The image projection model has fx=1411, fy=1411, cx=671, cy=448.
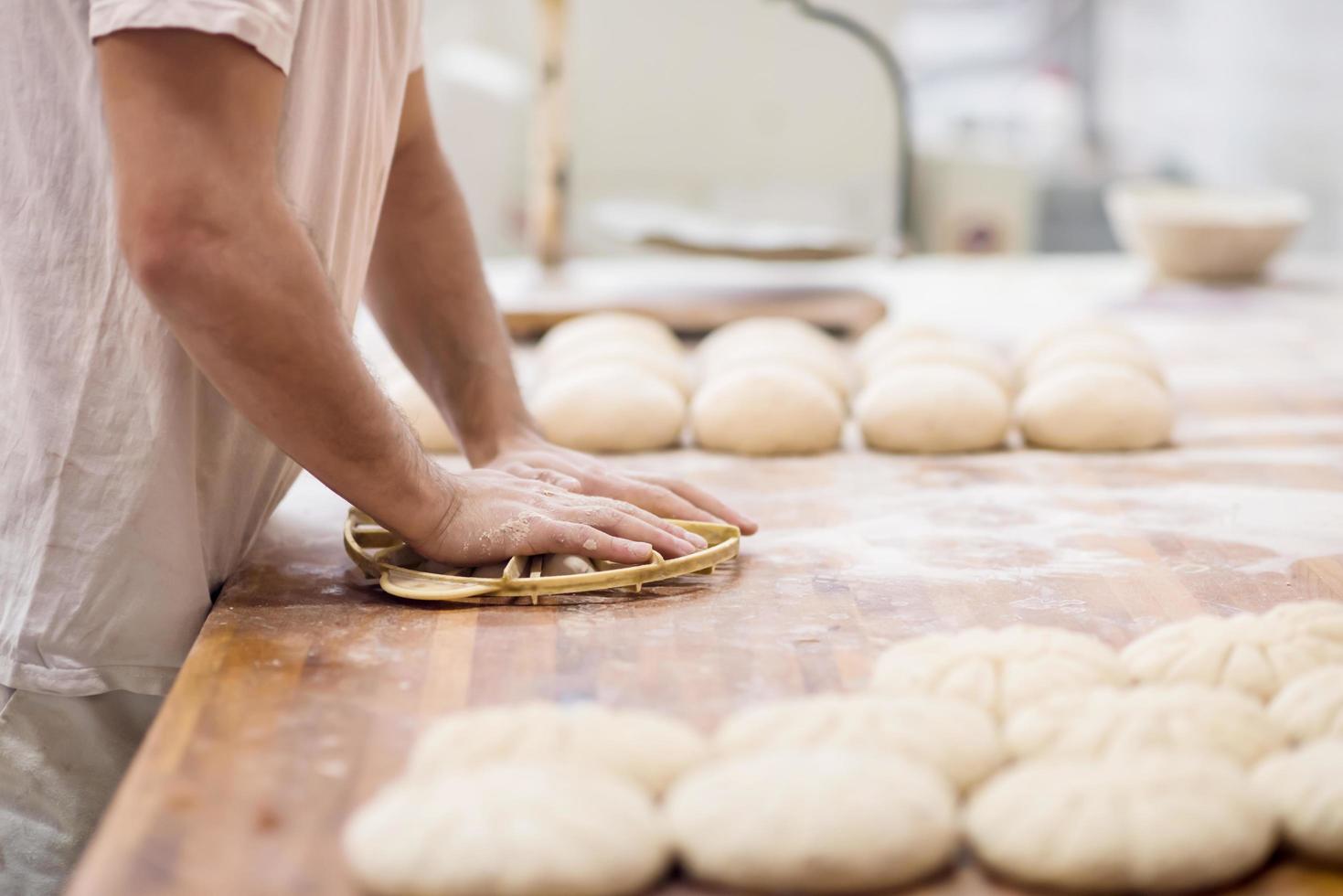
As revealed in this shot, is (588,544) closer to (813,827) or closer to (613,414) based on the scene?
(813,827)

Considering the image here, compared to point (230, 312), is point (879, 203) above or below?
below

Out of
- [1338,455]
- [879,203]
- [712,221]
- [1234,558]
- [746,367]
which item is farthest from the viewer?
[879,203]

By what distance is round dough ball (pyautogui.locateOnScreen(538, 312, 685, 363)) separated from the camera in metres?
2.87

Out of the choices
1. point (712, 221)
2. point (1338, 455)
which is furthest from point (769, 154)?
point (1338, 455)

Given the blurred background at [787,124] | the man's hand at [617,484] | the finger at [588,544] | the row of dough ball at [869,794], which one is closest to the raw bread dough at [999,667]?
the row of dough ball at [869,794]

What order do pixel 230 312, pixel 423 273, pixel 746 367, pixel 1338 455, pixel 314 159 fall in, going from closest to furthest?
1. pixel 230 312
2. pixel 314 159
3. pixel 423 273
4. pixel 1338 455
5. pixel 746 367

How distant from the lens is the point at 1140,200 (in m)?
4.03

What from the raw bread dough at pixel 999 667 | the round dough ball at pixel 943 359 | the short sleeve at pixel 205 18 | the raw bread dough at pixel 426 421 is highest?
the short sleeve at pixel 205 18

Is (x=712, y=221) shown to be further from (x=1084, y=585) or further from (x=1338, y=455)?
(x=1084, y=585)

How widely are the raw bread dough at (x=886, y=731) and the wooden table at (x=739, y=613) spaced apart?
120 mm

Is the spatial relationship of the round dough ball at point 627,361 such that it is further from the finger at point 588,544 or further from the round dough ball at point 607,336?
the finger at point 588,544

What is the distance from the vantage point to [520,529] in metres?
1.53

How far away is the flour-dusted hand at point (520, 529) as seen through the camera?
5.00ft

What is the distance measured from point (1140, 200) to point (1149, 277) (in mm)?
220
